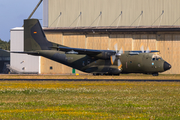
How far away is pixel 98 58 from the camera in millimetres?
43188

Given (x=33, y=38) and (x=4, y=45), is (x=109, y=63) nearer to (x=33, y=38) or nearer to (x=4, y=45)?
(x=33, y=38)

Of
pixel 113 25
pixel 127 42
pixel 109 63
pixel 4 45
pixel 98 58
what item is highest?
pixel 4 45

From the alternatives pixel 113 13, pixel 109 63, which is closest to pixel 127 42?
pixel 113 13

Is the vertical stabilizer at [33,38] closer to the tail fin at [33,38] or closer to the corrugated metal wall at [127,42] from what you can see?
the tail fin at [33,38]

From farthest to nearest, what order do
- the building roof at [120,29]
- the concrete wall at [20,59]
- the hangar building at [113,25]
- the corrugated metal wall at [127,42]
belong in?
the concrete wall at [20,59] < the hangar building at [113,25] < the building roof at [120,29] < the corrugated metal wall at [127,42]

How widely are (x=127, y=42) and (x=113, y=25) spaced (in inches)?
215

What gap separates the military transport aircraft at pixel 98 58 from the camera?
41.8m

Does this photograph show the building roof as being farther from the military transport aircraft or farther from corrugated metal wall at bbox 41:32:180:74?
the military transport aircraft

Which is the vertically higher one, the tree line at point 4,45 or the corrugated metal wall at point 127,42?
the tree line at point 4,45

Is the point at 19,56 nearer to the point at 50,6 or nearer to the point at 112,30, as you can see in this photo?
the point at 50,6

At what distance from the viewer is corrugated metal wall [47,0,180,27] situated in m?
60.3

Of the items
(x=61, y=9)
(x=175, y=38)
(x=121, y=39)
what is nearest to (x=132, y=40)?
(x=121, y=39)

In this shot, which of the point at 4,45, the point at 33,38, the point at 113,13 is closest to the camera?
the point at 33,38

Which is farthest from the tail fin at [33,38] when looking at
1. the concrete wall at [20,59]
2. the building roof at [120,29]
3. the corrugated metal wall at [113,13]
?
the corrugated metal wall at [113,13]
